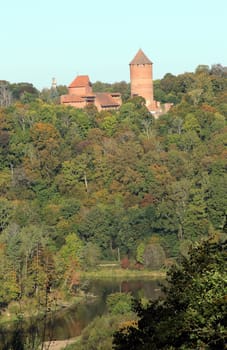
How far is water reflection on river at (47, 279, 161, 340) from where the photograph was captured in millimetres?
26844

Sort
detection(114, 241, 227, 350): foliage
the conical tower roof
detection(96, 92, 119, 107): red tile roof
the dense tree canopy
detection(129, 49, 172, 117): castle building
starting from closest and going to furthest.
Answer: detection(114, 241, 227, 350): foliage → the dense tree canopy → detection(96, 92, 119, 107): red tile roof → detection(129, 49, 172, 117): castle building → the conical tower roof

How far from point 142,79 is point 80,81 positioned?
12.5 ft

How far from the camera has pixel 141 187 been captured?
44812 millimetres

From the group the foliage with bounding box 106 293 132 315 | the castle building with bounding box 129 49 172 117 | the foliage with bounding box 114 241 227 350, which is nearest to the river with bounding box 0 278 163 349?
the foliage with bounding box 106 293 132 315

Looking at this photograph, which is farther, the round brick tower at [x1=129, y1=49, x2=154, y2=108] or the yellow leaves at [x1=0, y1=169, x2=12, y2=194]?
the round brick tower at [x1=129, y1=49, x2=154, y2=108]

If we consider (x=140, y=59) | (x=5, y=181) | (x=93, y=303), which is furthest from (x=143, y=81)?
(x=93, y=303)

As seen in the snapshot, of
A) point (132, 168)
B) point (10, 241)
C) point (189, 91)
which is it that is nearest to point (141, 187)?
point (132, 168)

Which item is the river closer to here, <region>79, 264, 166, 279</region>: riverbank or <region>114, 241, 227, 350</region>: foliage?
<region>79, 264, 166, 279</region>: riverbank

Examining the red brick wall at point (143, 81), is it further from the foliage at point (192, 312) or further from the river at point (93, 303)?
the foliage at point (192, 312)

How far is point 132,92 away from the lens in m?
56.7

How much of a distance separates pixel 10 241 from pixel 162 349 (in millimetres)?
26395

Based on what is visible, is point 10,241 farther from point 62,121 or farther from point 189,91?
point 189,91

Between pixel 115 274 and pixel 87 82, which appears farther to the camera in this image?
pixel 87 82

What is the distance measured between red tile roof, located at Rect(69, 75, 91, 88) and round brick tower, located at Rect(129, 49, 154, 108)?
288 centimetres
